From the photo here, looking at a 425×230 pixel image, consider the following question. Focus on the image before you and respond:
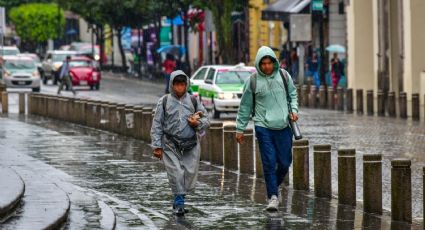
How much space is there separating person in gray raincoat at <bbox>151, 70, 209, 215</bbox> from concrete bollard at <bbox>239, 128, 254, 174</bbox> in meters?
5.03

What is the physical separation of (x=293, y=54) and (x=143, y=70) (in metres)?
27.4

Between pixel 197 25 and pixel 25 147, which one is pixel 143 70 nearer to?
pixel 197 25

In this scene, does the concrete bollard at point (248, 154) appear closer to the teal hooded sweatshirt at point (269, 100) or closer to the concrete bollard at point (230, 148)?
the concrete bollard at point (230, 148)

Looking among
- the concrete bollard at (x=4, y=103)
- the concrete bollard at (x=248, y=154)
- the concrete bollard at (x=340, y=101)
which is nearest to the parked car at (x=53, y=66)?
the concrete bollard at (x=4, y=103)

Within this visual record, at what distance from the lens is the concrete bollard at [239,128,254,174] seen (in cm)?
2028

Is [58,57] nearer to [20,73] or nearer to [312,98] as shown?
[20,73]

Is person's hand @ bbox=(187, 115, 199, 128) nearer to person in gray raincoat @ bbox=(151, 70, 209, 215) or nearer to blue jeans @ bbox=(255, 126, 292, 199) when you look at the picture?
person in gray raincoat @ bbox=(151, 70, 209, 215)

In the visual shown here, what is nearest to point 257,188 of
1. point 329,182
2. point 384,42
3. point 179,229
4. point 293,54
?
point 329,182

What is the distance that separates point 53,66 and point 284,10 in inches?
511

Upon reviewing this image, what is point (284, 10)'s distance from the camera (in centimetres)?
6228

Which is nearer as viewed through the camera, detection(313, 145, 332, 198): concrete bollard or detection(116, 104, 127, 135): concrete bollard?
detection(313, 145, 332, 198): concrete bollard

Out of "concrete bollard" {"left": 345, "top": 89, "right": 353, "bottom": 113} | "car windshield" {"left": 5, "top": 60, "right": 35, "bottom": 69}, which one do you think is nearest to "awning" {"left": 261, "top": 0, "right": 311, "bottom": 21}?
"car windshield" {"left": 5, "top": 60, "right": 35, "bottom": 69}

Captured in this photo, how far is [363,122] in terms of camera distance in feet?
116

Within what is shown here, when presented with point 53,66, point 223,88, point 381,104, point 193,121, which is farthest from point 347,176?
point 53,66
